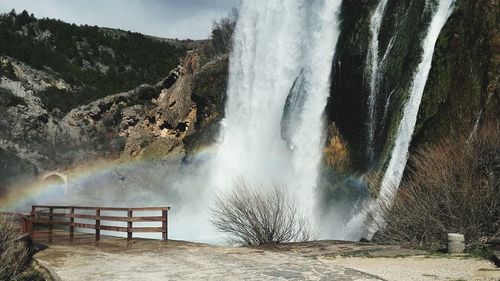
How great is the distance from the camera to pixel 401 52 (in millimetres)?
22109

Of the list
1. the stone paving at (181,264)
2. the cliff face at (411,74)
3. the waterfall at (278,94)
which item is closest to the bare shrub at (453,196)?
the cliff face at (411,74)

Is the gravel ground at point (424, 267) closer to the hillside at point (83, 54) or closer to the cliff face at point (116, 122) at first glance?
the cliff face at point (116, 122)

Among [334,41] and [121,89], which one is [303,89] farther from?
[121,89]

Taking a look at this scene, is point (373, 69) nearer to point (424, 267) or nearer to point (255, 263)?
point (424, 267)

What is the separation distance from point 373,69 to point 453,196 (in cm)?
985

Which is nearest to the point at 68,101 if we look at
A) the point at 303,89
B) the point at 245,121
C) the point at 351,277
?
the point at 245,121

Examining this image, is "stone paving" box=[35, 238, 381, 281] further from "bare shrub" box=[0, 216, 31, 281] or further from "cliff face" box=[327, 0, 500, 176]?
"cliff face" box=[327, 0, 500, 176]

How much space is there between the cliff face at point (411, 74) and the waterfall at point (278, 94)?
1.40 m

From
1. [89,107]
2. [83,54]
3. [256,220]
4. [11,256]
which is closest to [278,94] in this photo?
[256,220]

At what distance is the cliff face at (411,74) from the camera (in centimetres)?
1780

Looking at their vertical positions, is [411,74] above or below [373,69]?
below

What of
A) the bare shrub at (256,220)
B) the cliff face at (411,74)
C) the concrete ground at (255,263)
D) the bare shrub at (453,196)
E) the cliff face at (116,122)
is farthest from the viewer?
the cliff face at (116,122)

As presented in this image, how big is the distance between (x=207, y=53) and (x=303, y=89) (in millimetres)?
24313

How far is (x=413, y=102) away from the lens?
20.4 meters
